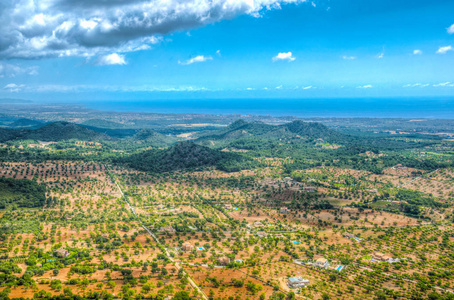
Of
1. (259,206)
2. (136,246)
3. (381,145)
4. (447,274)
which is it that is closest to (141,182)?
(259,206)

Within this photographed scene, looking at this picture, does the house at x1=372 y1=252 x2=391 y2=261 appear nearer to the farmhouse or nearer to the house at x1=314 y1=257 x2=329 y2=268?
the farmhouse

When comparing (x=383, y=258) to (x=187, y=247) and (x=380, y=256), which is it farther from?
(x=187, y=247)

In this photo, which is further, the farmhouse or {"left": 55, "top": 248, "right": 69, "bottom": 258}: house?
the farmhouse

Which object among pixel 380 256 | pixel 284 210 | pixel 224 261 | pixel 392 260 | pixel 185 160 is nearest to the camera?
pixel 224 261

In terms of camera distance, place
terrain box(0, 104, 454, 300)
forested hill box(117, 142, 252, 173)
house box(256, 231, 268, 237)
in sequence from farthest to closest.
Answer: forested hill box(117, 142, 252, 173)
house box(256, 231, 268, 237)
terrain box(0, 104, 454, 300)

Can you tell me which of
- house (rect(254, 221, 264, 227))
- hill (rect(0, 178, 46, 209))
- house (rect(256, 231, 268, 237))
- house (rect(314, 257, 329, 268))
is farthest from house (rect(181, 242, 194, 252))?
hill (rect(0, 178, 46, 209))

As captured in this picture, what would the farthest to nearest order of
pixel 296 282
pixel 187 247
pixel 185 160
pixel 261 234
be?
pixel 185 160 < pixel 261 234 < pixel 187 247 < pixel 296 282

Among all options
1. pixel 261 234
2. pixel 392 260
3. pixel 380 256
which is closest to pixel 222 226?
pixel 261 234

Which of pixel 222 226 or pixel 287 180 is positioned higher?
pixel 287 180
